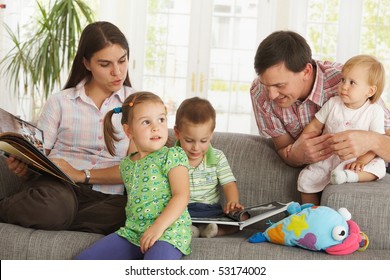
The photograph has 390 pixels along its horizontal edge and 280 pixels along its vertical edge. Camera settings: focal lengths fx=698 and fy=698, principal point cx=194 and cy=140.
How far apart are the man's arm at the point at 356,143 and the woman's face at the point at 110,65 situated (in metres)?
0.96

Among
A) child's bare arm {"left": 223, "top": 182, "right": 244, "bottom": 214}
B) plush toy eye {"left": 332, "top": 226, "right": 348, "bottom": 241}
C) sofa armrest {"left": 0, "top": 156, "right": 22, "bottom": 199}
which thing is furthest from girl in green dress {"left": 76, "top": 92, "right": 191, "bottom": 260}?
sofa armrest {"left": 0, "top": 156, "right": 22, "bottom": 199}

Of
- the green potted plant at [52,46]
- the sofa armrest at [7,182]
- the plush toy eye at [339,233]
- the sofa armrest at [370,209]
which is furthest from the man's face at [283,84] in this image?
the green potted plant at [52,46]

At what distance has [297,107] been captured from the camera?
3.09m

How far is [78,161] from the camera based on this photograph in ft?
10.00

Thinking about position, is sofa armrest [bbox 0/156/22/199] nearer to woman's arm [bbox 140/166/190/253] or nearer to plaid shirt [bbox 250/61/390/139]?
woman's arm [bbox 140/166/190/253]

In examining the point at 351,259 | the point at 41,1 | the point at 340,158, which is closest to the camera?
the point at 351,259

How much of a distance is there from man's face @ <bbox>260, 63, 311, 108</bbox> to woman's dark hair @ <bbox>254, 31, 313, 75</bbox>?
A: 0.8 inches

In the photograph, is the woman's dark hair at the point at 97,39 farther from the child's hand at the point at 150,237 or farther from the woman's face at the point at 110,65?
the child's hand at the point at 150,237

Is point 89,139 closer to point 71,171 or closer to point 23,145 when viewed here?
point 71,171

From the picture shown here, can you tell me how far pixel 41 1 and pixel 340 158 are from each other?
431 centimetres

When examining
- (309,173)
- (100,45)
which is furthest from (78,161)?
(309,173)

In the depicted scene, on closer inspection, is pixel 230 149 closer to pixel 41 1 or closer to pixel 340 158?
pixel 340 158

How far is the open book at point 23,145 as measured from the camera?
2562 millimetres

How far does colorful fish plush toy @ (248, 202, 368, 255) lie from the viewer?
8.05 feet
